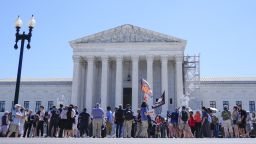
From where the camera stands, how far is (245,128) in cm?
1981

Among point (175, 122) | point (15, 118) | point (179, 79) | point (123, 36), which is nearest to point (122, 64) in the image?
point (123, 36)

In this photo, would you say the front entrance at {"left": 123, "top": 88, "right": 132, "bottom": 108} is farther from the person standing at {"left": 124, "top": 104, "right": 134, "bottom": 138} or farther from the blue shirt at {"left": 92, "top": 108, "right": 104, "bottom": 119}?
the blue shirt at {"left": 92, "top": 108, "right": 104, "bottom": 119}

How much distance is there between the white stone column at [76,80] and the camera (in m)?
51.2

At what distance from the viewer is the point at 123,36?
5359 cm

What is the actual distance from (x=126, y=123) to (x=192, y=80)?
37732mm

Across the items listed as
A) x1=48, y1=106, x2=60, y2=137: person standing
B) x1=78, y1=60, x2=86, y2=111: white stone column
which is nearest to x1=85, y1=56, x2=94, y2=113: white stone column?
x1=78, y1=60, x2=86, y2=111: white stone column

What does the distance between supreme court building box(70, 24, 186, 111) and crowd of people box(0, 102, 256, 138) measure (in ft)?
91.1

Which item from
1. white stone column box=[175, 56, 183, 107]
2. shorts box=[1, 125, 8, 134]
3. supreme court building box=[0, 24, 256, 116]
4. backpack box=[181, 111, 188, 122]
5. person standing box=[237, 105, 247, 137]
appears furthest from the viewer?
supreme court building box=[0, 24, 256, 116]

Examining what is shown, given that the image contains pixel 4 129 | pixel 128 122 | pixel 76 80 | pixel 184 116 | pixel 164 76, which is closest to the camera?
pixel 4 129

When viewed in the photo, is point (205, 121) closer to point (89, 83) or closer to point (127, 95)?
point (89, 83)

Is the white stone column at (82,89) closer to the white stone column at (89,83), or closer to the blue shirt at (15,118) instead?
the white stone column at (89,83)

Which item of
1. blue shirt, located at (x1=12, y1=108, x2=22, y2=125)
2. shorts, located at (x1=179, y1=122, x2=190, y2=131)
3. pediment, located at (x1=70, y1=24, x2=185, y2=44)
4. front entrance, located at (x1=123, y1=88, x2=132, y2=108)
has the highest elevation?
pediment, located at (x1=70, y1=24, x2=185, y2=44)

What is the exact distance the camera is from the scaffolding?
174 ft

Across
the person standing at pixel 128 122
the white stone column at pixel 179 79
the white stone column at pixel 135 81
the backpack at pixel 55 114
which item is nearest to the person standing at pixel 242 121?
the person standing at pixel 128 122
